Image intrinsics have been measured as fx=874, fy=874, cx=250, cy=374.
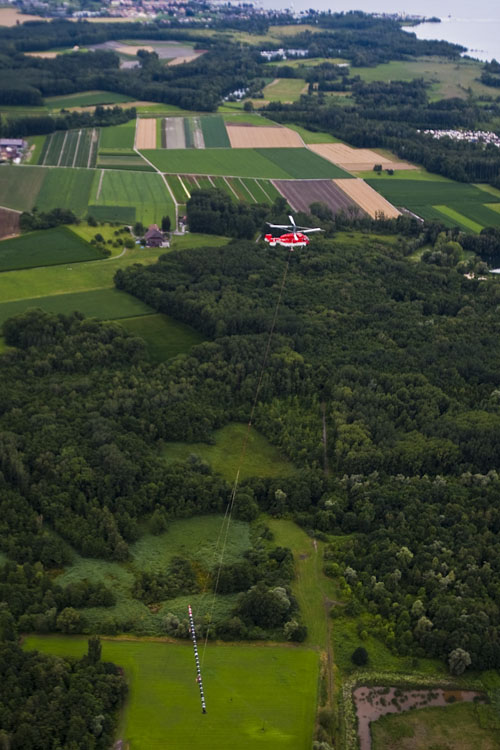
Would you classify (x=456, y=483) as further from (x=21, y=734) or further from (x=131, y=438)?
(x=21, y=734)

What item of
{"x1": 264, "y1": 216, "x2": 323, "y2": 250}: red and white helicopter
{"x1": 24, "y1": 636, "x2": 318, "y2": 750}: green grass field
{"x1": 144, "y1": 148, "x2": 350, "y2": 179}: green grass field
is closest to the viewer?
{"x1": 24, "y1": 636, "x2": 318, "y2": 750}: green grass field

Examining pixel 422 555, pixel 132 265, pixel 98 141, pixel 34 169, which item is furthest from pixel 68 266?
pixel 422 555

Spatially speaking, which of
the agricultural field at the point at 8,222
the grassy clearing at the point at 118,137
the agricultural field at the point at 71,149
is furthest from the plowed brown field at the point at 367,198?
the agricultural field at the point at 8,222

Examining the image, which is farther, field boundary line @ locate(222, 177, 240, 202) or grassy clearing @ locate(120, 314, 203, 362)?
field boundary line @ locate(222, 177, 240, 202)

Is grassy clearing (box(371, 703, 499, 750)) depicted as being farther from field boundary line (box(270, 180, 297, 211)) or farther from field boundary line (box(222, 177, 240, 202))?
field boundary line (box(222, 177, 240, 202))

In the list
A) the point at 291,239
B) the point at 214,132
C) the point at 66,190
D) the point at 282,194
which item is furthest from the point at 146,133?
the point at 291,239

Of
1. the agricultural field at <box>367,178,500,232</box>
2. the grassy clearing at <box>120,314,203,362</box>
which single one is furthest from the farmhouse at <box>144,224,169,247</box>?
the agricultural field at <box>367,178,500,232</box>

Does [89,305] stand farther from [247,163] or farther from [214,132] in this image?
[214,132]
